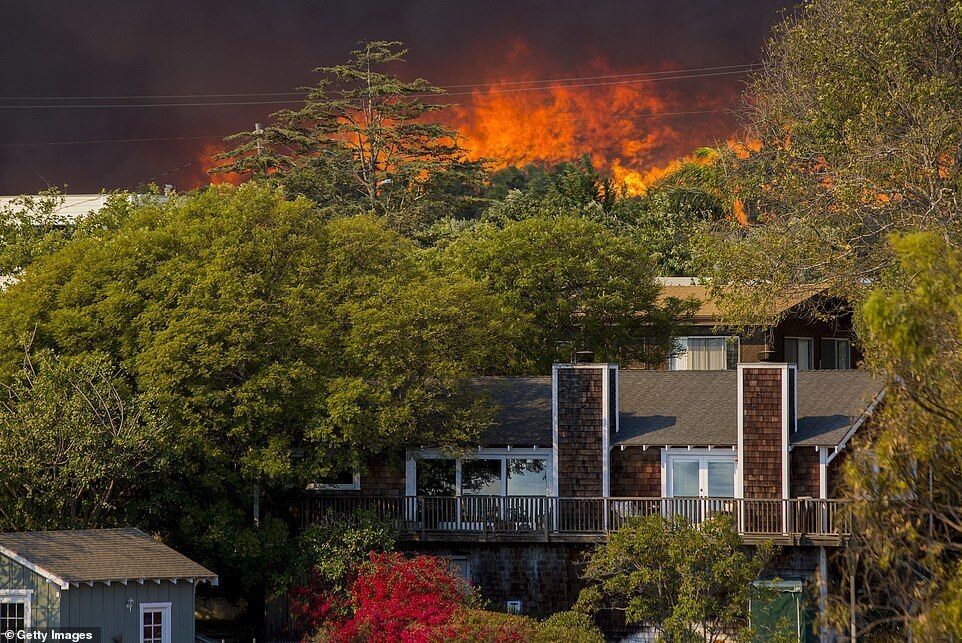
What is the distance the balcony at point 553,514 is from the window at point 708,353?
18.3 metres

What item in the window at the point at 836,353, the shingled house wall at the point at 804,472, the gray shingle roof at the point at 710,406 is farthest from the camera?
the window at the point at 836,353

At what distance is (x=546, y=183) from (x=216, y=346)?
61.0m

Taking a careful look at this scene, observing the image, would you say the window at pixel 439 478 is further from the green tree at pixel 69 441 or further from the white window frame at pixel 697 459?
the green tree at pixel 69 441

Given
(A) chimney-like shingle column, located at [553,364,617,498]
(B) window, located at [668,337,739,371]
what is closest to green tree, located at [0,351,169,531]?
(A) chimney-like shingle column, located at [553,364,617,498]

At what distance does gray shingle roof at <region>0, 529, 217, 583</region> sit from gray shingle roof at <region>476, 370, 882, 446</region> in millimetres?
11060

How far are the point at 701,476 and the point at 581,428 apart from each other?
378 centimetres

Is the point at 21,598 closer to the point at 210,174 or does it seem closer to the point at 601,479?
the point at 601,479

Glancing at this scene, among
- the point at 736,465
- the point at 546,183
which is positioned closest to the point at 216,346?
the point at 736,465

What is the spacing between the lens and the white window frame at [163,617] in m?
33.4

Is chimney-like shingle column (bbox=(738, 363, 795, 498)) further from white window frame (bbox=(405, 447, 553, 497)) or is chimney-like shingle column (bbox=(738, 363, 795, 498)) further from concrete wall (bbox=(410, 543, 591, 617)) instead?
white window frame (bbox=(405, 447, 553, 497))

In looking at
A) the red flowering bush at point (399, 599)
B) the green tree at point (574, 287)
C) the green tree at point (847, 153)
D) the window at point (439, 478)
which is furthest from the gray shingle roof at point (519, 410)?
the green tree at point (574, 287)

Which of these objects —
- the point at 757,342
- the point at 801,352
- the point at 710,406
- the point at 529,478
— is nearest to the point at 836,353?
the point at 801,352

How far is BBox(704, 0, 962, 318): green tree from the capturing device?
39562mm

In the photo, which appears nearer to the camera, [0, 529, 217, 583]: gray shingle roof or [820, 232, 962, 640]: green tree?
[820, 232, 962, 640]: green tree
